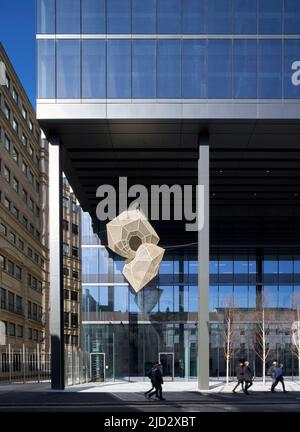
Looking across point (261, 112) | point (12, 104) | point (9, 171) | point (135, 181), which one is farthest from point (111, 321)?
point (12, 104)

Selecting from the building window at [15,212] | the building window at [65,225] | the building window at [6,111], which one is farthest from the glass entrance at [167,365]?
the building window at [65,225]

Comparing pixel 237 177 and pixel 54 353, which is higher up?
pixel 237 177

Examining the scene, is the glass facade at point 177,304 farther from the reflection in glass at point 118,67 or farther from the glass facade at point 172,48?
the glass facade at point 172,48

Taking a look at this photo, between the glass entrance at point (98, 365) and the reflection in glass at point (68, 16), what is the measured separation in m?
23.9

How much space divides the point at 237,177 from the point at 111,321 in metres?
14.8

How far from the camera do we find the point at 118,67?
98.3 ft

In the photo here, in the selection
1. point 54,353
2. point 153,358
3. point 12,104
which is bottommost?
point 153,358

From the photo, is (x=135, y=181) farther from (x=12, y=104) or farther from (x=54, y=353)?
(x=12, y=104)

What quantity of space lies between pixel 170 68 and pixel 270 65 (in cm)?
545

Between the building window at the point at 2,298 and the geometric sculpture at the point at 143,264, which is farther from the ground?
the geometric sculpture at the point at 143,264

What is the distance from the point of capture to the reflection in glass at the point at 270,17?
2983 cm
